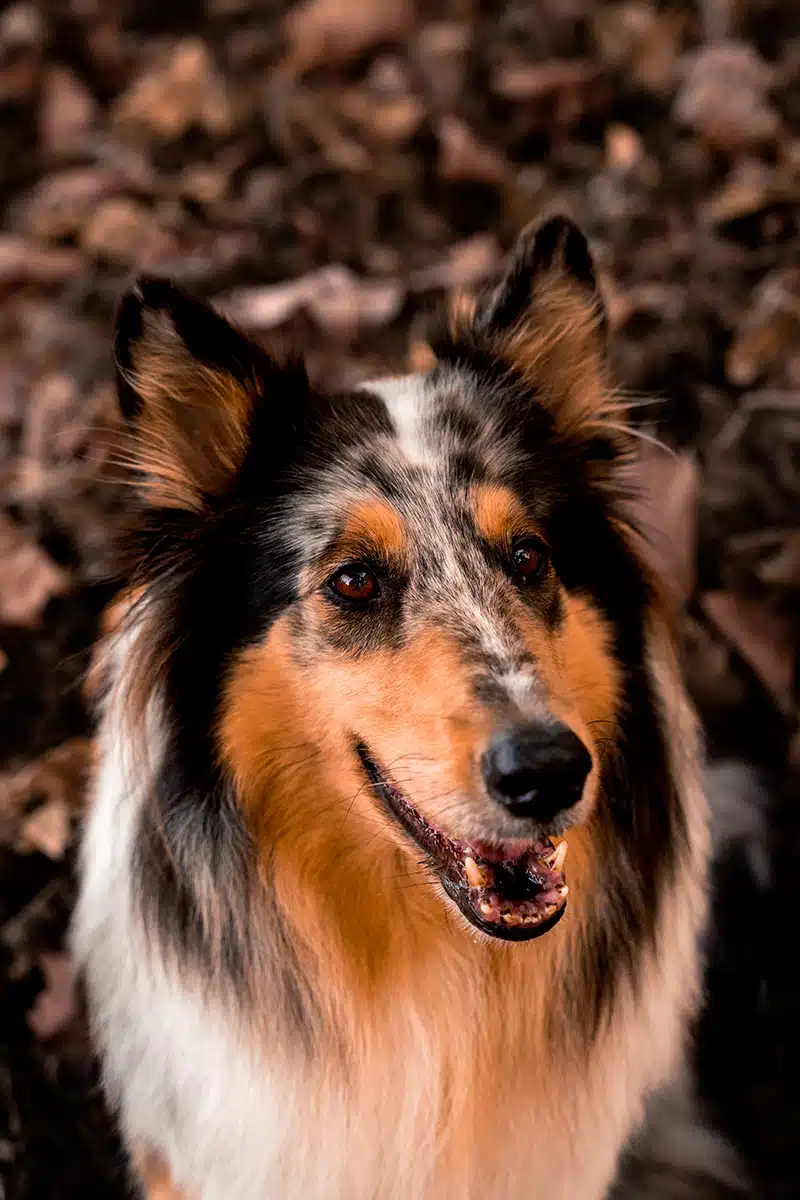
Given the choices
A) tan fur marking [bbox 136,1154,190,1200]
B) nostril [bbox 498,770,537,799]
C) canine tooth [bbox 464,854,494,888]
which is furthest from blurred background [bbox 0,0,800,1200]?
nostril [bbox 498,770,537,799]

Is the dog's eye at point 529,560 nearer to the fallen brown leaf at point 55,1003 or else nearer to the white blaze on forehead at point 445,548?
the white blaze on forehead at point 445,548

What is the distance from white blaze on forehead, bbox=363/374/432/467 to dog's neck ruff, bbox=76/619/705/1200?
22.1 inches

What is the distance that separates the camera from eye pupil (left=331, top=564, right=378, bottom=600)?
1828 millimetres

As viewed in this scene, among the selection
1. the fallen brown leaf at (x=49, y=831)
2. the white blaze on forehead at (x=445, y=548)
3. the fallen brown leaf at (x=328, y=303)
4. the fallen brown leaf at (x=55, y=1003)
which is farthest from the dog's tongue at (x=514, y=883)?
the fallen brown leaf at (x=328, y=303)

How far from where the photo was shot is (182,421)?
1.88m

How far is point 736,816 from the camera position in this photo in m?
2.65

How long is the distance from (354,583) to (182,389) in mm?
410

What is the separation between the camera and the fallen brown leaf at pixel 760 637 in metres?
2.79

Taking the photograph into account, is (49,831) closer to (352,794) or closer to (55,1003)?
(55,1003)

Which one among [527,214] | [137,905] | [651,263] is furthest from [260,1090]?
[527,214]

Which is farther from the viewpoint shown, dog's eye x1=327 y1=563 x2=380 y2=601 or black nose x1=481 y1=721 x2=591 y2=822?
dog's eye x1=327 y1=563 x2=380 y2=601

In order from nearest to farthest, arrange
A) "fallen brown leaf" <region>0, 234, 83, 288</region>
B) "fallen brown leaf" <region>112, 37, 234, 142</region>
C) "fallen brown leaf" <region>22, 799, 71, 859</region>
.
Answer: "fallen brown leaf" <region>22, 799, 71, 859</region> < "fallen brown leaf" <region>0, 234, 83, 288</region> < "fallen brown leaf" <region>112, 37, 234, 142</region>

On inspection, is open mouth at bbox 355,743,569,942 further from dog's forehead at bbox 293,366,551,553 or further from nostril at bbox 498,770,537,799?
dog's forehead at bbox 293,366,551,553

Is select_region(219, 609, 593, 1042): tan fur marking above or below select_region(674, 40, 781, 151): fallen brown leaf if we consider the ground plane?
below
